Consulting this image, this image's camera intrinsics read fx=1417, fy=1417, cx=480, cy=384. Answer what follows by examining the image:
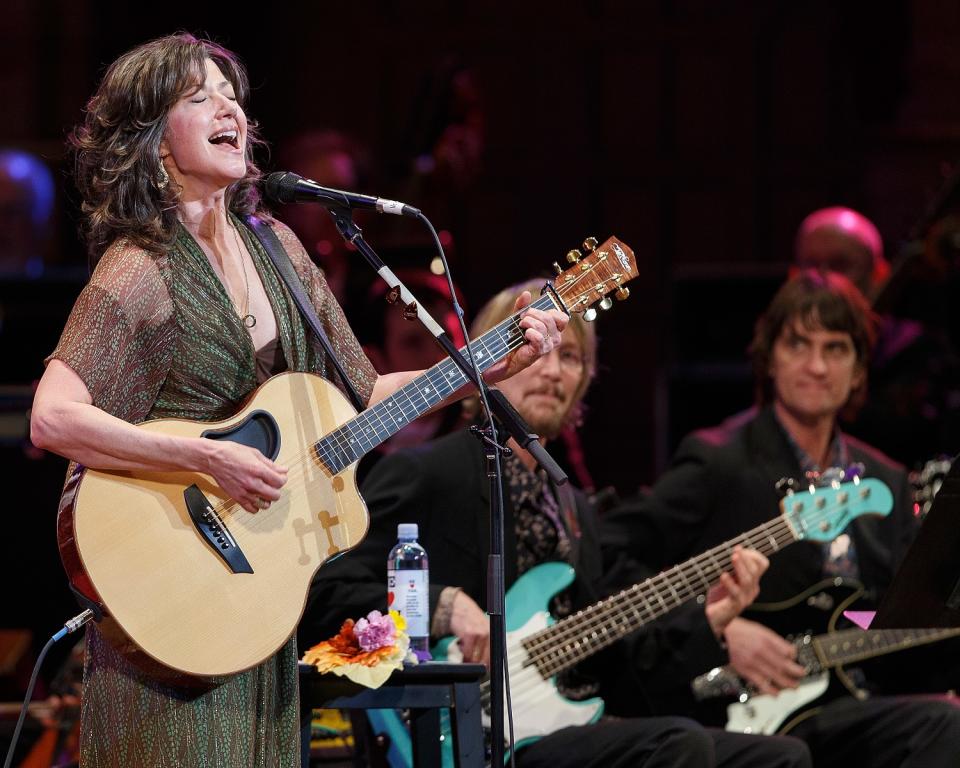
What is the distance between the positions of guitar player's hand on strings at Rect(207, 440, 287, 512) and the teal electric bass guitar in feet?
3.87

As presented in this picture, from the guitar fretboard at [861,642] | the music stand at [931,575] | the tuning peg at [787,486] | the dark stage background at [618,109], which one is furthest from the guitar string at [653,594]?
the dark stage background at [618,109]

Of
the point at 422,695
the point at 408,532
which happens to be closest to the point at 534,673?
the point at 408,532

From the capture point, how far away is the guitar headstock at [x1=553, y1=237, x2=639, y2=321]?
3.15 metres

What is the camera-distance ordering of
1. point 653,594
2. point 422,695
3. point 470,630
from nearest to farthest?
point 422,695
point 470,630
point 653,594

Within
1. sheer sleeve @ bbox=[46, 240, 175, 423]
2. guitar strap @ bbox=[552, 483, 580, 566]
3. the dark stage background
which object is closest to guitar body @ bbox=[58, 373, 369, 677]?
sheer sleeve @ bbox=[46, 240, 175, 423]

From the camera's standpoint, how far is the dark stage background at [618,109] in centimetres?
873

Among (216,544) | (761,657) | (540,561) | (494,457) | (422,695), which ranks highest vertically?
(494,457)

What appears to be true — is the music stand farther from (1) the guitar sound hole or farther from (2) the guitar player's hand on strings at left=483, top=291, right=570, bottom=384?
(1) the guitar sound hole

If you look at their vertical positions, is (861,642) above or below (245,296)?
below

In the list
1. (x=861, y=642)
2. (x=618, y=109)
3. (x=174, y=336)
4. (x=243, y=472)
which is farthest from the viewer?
(x=618, y=109)

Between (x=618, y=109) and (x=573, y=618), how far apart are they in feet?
18.5

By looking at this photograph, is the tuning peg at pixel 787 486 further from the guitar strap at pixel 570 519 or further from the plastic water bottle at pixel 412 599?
the plastic water bottle at pixel 412 599

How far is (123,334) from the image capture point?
282 cm

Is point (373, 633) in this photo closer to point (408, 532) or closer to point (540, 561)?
point (408, 532)
